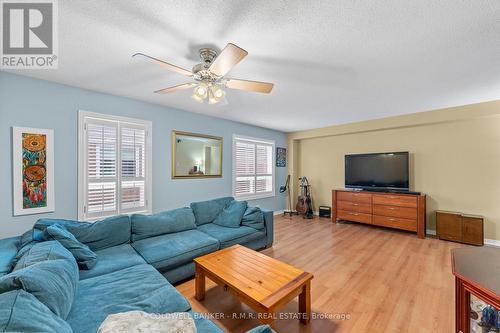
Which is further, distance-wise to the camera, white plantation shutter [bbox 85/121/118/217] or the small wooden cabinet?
the small wooden cabinet

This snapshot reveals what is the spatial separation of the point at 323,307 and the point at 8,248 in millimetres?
2958

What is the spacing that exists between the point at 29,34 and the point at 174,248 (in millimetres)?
2323

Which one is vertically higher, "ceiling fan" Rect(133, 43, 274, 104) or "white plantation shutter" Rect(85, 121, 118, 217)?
"ceiling fan" Rect(133, 43, 274, 104)

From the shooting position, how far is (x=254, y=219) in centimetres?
323

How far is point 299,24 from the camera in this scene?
A: 1540 mm

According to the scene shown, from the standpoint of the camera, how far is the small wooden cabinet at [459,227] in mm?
3344

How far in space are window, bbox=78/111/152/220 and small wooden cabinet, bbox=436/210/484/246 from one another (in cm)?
507

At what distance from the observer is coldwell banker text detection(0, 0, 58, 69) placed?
56.6 inches

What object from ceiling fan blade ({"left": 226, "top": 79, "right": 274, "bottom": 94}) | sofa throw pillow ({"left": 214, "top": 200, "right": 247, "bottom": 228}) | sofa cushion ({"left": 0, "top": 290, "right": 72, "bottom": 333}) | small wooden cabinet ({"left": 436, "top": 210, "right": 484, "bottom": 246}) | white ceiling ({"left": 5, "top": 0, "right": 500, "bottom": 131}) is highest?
white ceiling ({"left": 5, "top": 0, "right": 500, "bottom": 131})

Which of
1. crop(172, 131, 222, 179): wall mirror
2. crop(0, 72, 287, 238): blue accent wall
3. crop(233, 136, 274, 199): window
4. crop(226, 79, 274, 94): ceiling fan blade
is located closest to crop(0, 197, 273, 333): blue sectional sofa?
crop(0, 72, 287, 238): blue accent wall

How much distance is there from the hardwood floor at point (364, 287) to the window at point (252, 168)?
1590mm

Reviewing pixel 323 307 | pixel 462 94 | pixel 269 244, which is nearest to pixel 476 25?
pixel 462 94

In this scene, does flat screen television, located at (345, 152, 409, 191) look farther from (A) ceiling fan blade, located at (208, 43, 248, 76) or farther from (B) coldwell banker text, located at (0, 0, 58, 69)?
(B) coldwell banker text, located at (0, 0, 58, 69)

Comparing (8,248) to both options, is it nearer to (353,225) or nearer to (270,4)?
(270,4)
